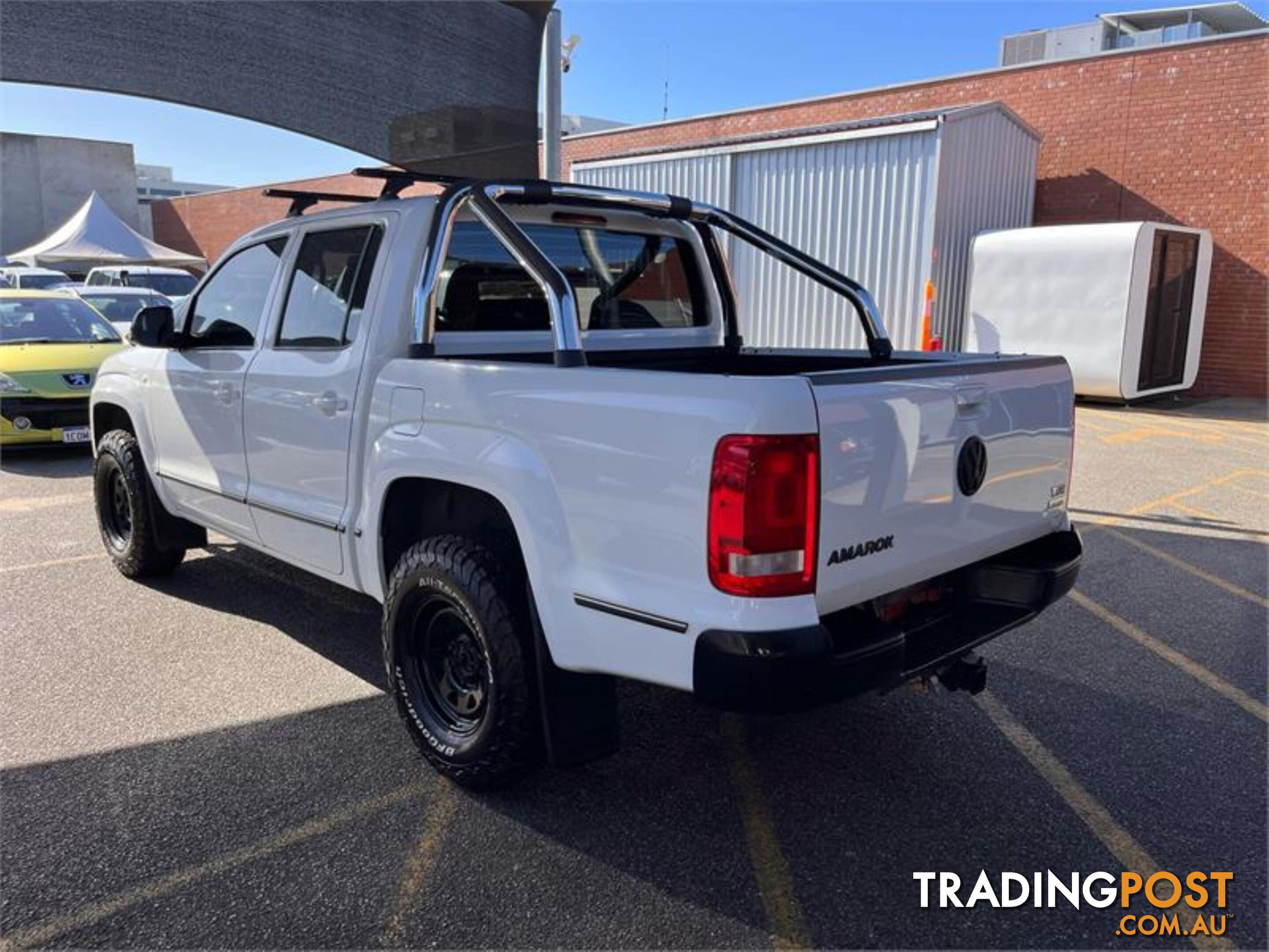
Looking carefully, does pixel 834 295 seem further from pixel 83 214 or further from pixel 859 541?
pixel 83 214

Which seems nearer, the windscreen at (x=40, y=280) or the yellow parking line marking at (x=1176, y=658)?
the yellow parking line marking at (x=1176, y=658)

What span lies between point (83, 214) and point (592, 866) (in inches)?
1286

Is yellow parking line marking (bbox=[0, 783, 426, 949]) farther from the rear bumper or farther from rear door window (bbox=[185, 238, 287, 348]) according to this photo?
rear door window (bbox=[185, 238, 287, 348])

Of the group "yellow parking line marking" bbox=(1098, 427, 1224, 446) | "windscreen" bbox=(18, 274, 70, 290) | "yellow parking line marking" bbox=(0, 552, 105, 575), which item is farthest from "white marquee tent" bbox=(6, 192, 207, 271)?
"yellow parking line marking" bbox=(1098, 427, 1224, 446)

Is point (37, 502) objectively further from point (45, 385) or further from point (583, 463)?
point (583, 463)

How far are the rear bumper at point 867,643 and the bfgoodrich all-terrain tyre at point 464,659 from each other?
0.76 meters

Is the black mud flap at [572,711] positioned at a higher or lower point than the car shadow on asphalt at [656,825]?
higher

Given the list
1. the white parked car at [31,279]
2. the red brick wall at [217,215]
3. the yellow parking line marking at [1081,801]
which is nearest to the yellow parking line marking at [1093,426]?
the yellow parking line marking at [1081,801]

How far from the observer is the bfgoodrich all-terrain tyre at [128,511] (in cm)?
521

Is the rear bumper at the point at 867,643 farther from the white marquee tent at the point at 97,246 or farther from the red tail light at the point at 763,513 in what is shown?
the white marquee tent at the point at 97,246

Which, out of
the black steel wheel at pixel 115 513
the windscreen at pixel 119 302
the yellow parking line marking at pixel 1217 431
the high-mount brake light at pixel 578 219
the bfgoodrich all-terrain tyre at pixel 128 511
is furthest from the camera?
the windscreen at pixel 119 302

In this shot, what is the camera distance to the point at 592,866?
2.80m

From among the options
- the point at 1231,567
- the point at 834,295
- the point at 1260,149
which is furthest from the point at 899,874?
the point at 1260,149

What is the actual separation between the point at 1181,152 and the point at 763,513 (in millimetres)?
14567
